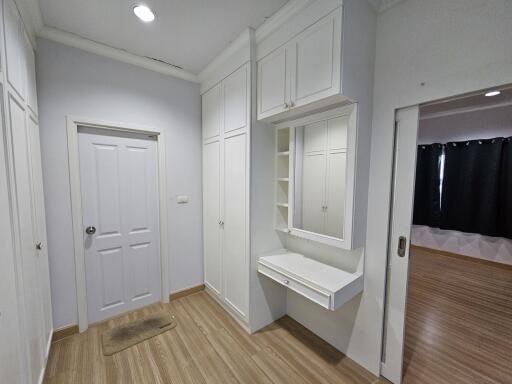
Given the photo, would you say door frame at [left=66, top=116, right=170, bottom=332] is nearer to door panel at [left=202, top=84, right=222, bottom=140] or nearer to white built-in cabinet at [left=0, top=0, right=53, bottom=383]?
white built-in cabinet at [left=0, top=0, right=53, bottom=383]

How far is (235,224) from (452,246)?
4317 millimetres

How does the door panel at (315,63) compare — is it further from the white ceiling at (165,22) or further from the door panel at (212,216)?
the door panel at (212,216)

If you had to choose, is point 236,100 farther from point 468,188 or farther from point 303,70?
point 468,188

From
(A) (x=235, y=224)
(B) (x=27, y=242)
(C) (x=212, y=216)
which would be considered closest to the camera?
(B) (x=27, y=242)

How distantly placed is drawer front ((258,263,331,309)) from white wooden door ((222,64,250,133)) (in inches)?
51.4

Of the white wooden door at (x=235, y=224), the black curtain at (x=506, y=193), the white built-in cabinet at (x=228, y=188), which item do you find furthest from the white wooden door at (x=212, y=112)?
the black curtain at (x=506, y=193)

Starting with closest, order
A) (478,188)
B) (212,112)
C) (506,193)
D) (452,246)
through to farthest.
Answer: (212,112) < (506,193) < (478,188) < (452,246)

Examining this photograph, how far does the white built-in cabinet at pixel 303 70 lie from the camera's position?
1326 millimetres

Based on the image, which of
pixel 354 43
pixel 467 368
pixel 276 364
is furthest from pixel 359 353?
pixel 354 43

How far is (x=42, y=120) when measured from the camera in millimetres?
1817

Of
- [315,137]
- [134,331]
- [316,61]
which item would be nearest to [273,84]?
[316,61]

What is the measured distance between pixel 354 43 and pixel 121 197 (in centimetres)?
238

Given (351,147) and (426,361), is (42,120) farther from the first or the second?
(426,361)

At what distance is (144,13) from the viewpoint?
159 centimetres
